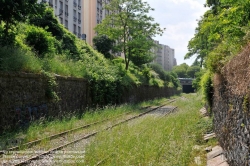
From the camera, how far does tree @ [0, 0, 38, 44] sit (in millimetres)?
12012

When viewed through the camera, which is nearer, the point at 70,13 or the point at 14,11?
the point at 14,11

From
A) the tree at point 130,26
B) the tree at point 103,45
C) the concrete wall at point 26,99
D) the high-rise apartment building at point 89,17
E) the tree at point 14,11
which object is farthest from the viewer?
the high-rise apartment building at point 89,17

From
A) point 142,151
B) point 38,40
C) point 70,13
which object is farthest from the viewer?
point 70,13

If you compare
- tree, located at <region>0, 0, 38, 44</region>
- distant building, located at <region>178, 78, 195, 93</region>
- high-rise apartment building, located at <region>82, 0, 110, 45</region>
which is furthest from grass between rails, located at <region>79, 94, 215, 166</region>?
distant building, located at <region>178, 78, 195, 93</region>

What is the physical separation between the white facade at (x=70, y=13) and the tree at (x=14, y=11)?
30858mm

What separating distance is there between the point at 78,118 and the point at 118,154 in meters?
8.72

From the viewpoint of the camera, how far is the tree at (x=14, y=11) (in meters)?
12.0

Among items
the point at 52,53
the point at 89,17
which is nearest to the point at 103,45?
the point at 52,53

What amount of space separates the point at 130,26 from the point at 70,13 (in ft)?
69.9

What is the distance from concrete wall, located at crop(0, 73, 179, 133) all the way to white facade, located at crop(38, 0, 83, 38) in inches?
1149

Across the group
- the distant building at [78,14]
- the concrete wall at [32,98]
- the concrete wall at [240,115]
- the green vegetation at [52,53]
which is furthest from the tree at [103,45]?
the concrete wall at [240,115]

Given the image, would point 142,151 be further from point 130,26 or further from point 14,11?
point 130,26

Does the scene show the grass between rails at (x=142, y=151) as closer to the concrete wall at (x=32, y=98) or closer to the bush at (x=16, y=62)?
the concrete wall at (x=32, y=98)

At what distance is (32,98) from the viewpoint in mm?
12312
